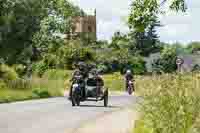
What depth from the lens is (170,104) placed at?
12969 mm

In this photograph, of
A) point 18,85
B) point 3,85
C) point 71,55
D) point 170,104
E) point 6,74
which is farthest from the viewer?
point 71,55

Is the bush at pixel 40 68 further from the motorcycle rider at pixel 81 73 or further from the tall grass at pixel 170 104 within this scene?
the tall grass at pixel 170 104

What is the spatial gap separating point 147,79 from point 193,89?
8.40ft

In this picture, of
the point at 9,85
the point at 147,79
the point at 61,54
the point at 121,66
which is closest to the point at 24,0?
the point at 61,54

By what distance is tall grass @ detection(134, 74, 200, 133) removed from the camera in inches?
485

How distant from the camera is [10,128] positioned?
707 inches

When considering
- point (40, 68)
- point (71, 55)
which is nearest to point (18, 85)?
point (40, 68)

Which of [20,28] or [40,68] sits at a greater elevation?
[20,28]

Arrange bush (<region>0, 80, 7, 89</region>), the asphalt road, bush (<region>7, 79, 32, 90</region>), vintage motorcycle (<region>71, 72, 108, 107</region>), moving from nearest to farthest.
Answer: the asphalt road < vintage motorcycle (<region>71, 72, 108, 107</region>) < bush (<region>0, 80, 7, 89</region>) < bush (<region>7, 79, 32, 90</region>)

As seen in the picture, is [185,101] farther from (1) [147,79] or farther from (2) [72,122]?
(2) [72,122]

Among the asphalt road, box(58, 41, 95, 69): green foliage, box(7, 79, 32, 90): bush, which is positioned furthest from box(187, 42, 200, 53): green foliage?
the asphalt road

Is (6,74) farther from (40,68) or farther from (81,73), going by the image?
(81,73)

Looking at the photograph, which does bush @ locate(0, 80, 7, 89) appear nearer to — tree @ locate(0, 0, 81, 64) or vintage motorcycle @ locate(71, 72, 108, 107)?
vintage motorcycle @ locate(71, 72, 108, 107)

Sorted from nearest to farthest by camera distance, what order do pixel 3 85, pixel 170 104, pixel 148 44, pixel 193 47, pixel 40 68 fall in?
pixel 170 104 < pixel 3 85 < pixel 40 68 < pixel 148 44 < pixel 193 47
